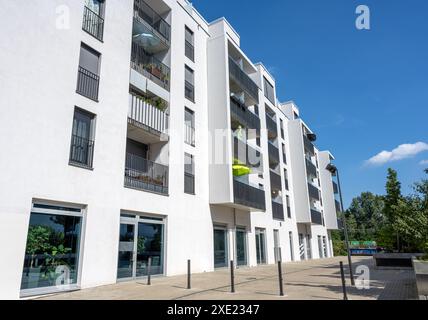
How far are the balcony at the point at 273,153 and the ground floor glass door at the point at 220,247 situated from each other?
10.8 m

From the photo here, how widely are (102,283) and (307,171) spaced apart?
93.8 feet

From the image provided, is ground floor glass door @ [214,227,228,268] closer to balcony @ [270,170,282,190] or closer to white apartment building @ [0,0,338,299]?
white apartment building @ [0,0,338,299]

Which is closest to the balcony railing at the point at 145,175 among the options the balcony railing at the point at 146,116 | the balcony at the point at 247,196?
the balcony railing at the point at 146,116

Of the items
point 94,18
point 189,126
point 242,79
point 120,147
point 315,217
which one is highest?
point 242,79

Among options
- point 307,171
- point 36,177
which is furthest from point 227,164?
point 307,171

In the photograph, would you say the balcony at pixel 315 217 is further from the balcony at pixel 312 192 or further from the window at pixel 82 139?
the window at pixel 82 139

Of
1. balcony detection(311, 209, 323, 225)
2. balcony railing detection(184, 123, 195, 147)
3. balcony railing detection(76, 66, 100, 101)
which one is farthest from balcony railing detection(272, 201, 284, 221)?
balcony railing detection(76, 66, 100, 101)

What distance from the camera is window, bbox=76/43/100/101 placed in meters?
11.9

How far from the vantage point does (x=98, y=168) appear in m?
11.9

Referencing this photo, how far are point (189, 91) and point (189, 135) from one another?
2898 mm

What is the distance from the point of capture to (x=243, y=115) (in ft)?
74.1

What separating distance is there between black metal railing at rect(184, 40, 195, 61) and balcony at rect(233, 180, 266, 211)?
813 cm

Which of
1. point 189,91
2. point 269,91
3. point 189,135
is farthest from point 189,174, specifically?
point 269,91

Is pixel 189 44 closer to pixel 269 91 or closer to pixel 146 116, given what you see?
pixel 146 116
